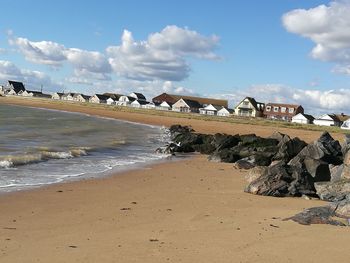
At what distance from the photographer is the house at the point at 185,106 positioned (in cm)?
14325

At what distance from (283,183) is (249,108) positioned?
117 m

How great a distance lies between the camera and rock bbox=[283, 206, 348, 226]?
29.2ft

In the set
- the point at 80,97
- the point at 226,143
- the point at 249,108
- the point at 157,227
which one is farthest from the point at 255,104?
the point at 157,227

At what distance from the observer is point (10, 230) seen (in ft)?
27.1

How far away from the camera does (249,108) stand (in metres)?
128

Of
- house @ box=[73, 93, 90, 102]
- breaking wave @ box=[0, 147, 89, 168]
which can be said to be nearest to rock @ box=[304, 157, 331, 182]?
breaking wave @ box=[0, 147, 89, 168]

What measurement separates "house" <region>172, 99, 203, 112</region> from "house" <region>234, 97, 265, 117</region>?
1788cm

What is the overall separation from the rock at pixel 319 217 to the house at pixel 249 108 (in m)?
118

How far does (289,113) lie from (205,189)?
116843 mm

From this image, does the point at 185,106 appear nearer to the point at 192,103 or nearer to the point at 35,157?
the point at 192,103

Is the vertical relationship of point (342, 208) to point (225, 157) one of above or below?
A: above

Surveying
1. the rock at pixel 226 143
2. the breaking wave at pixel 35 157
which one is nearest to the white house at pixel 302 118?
the rock at pixel 226 143

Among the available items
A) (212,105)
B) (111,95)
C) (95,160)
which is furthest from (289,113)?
(95,160)

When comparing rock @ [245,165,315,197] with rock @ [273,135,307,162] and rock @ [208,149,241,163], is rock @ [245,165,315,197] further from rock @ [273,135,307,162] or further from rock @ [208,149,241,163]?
rock @ [208,149,241,163]
